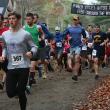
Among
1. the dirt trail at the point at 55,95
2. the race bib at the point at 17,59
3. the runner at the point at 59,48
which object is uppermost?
the race bib at the point at 17,59

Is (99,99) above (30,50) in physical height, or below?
below

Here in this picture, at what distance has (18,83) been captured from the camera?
939cm

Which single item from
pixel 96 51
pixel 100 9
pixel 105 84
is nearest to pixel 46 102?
pixel 105 84

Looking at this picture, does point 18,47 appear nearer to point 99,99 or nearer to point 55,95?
point 99,99

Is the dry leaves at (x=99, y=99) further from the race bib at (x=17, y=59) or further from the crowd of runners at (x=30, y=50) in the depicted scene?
the race bib at (x=17, y=59)

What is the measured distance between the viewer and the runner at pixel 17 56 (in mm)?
9367

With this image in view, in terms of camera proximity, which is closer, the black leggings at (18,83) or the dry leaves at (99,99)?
the black leggings at (18,83)

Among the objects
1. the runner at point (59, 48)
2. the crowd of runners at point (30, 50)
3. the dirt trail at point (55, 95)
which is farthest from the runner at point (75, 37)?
the runner at point (59, 48)

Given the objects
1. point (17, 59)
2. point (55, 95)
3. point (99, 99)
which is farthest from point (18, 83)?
point (55, 95)

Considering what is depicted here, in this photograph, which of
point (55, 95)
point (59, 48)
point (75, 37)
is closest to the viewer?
point (55, 95)

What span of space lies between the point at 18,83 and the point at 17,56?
0.52 meters

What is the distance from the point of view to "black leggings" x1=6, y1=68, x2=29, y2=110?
934 cm

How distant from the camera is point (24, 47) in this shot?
31.8 feet

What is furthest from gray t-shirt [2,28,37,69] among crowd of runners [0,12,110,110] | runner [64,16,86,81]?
runner [64,16,86,81]
